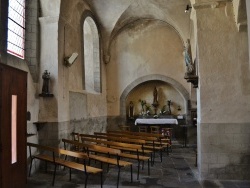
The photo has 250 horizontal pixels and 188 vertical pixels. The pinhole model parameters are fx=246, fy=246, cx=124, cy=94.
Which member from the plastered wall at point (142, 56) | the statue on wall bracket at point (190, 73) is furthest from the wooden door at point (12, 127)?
the plastered wall at point (142, 56)

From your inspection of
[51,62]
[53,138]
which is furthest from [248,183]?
[51,62]

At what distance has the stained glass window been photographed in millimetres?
5371

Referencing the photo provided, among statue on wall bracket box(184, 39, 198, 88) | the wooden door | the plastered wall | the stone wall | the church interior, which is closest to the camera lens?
the wooden door

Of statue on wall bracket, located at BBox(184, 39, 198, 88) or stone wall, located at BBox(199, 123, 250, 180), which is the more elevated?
statue on wall bracket, located at BBox(184, 39, 198, 88)

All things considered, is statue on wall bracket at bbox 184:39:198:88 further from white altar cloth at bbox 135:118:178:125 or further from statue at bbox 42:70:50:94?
white altar cloth at bbox 135:118:178:125

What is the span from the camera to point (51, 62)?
6.10m

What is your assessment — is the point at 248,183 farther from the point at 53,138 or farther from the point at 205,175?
the point at 53,138

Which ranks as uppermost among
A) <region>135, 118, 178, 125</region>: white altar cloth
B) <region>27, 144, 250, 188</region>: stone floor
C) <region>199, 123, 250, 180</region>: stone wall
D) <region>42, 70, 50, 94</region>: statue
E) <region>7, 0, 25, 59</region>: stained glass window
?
<region>7, 0, 25, 59</region>: stained glass window

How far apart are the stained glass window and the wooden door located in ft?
5.52

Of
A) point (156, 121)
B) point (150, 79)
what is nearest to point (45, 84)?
point (156, 121)

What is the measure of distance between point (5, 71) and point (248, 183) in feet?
15.3

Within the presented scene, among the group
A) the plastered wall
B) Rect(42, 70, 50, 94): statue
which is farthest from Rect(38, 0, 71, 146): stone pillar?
the plastered wall

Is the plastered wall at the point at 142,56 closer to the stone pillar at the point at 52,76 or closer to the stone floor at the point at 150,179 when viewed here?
the stone pillar at the point at 52,76

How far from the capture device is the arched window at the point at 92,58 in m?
9.59
